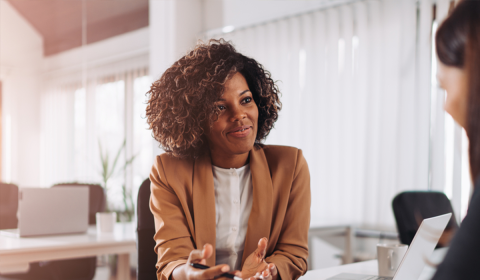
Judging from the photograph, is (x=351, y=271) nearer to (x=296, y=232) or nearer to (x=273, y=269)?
(x=296, y=232)

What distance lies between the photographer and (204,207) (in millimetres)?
1306

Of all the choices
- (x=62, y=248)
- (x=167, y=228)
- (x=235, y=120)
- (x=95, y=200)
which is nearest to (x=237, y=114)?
(x=235, y=120)

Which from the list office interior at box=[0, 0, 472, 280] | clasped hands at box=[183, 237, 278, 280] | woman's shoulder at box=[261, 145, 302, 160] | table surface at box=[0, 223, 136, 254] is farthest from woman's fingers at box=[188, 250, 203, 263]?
office interior at box=[0, 0, 472, 280]

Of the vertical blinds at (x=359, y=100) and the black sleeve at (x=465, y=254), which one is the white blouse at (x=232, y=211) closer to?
the black sleeve at (x=465, y=254)

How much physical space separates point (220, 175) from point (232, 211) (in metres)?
0.13

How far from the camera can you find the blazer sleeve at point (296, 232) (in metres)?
1.25

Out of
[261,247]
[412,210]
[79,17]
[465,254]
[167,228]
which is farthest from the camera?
Result: [79,17]

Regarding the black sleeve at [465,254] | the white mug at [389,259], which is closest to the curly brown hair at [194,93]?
the white mug at [389,259]

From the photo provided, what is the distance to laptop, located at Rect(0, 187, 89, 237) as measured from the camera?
7.13 feet

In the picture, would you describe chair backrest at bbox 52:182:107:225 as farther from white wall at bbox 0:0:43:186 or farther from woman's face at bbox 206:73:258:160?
white wall at bbox 0:0:43:186

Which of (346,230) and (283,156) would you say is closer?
(283,156)

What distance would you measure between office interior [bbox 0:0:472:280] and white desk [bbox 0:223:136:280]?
2.57ft

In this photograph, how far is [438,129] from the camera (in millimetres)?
2895

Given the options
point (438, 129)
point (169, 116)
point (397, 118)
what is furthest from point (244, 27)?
point (169, 116)
